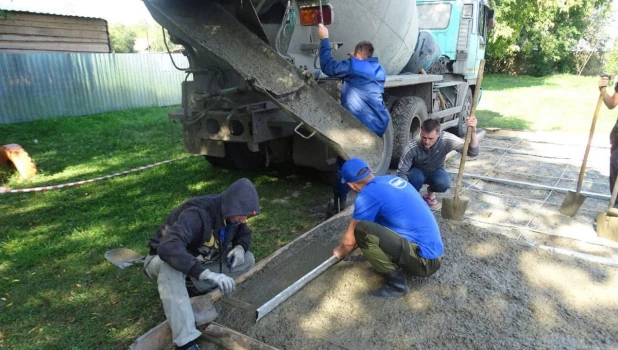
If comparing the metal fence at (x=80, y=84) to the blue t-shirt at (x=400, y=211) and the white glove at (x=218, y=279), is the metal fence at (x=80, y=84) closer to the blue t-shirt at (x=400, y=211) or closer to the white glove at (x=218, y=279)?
the white glove at (x=218, y=279)

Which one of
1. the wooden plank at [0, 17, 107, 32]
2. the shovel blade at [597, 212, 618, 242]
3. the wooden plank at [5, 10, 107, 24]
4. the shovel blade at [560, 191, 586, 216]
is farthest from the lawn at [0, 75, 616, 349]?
the wooden plank at [5, 10, 107, 24]

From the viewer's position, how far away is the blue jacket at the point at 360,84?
4.14m

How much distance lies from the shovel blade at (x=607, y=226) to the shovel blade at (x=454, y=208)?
119 centimetres

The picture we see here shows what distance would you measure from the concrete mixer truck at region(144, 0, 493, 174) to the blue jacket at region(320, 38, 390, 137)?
130mm

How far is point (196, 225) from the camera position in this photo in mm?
2488

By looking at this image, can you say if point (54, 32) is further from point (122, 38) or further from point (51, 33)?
point (122, 38)

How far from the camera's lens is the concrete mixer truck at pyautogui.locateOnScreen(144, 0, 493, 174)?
3949 mm

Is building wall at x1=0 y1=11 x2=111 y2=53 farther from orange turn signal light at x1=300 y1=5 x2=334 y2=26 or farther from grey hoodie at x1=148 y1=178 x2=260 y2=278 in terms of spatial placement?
grey hoodie at x1=148 y1=178 x2=260 y2=278

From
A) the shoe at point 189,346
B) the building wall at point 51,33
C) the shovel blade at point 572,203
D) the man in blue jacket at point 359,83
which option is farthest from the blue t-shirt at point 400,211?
the building wall at point 51,33

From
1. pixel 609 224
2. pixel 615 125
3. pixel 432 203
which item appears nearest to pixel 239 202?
pixel 432 203

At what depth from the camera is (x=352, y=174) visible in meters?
2.91

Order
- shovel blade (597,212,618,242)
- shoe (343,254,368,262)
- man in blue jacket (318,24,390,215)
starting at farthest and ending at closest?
1. man in blue jacket (318,24,390,215)
2. shovel blade (597,212,618,242)
3. shoe (343,254,368,262)

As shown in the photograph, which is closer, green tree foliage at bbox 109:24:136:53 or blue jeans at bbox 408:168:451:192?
blue jeans at bbox 408:168:451:192

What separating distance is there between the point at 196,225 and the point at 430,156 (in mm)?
2691
